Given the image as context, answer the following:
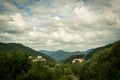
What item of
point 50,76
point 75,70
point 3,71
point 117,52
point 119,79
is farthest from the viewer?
point 75,70

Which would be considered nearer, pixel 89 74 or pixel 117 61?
pixel 117 61

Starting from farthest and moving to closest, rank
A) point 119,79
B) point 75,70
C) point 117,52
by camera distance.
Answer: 1. point 75,70
2. point 117,52
3. point 119,79

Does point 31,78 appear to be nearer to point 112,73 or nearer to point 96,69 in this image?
point 112,73

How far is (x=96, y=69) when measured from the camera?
9725 cm

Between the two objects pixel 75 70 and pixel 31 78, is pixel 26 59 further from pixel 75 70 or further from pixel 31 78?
pixel 75 70

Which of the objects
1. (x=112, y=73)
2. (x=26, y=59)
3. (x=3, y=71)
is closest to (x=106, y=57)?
(x=112, y=73)


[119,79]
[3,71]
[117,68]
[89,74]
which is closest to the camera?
[119,79]

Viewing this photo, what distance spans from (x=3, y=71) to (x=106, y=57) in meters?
42.2

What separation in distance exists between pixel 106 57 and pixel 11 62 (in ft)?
130

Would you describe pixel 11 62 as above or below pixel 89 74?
above

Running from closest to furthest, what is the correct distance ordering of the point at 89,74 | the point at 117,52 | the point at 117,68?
the point at 117,68, the point at 117,52, the point at 89,74

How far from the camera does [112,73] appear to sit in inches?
3130

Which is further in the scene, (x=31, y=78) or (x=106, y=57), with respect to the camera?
(x=106, y=57)

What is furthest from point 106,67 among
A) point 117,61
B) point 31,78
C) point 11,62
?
point 11,62
